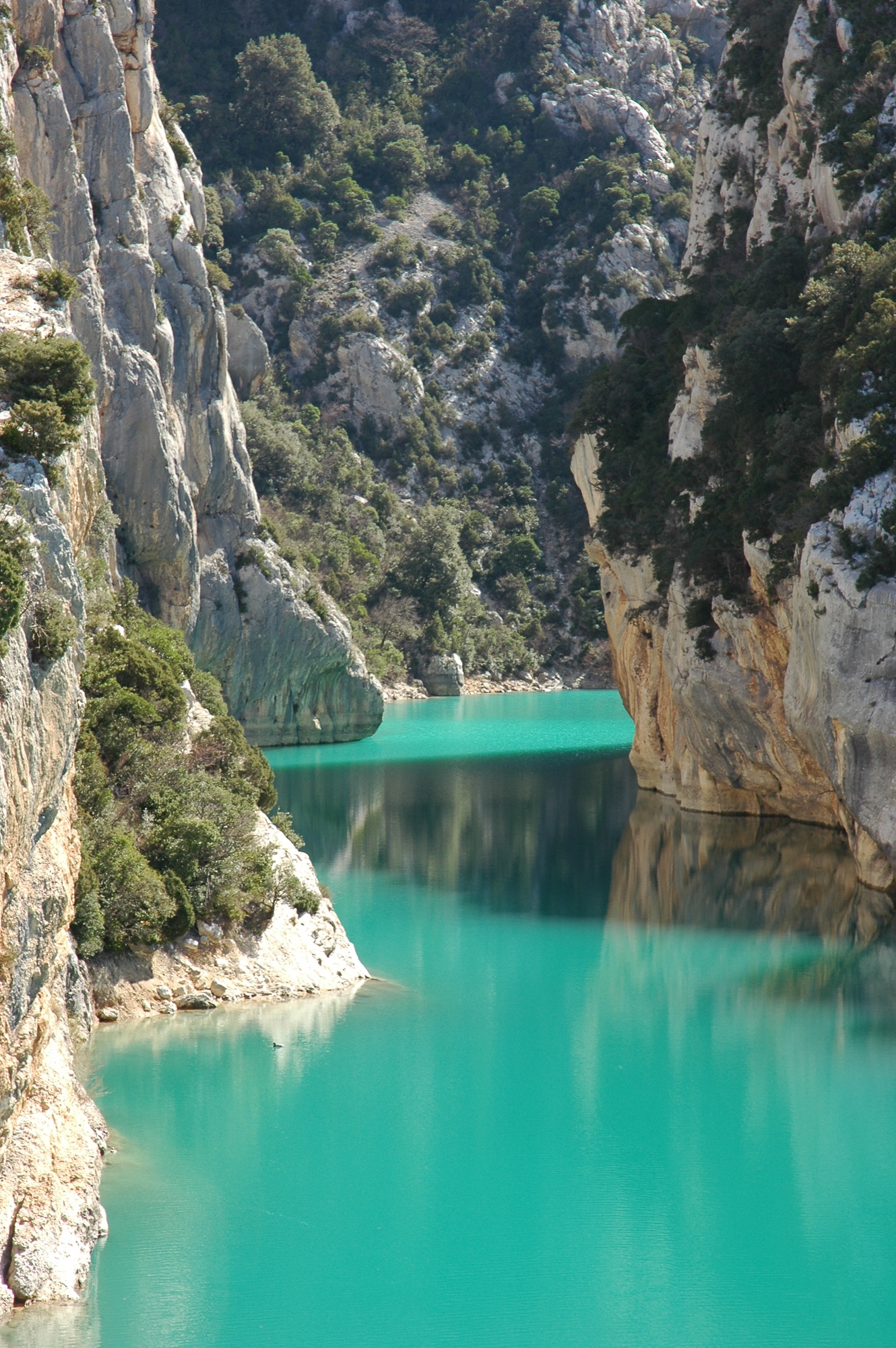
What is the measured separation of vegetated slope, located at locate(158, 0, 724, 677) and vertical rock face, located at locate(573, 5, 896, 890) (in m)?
44.7

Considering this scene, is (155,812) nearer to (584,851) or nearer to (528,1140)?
(528,1140)

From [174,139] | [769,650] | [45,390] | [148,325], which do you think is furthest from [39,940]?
[174,139]

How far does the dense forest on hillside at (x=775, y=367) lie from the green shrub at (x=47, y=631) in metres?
17.4

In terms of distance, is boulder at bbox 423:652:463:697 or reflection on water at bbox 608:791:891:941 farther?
boulder at bbox 423:652:463:697

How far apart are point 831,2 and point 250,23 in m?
85.2

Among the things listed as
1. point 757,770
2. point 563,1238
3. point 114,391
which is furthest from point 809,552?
point 114,391

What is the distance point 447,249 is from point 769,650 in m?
77.9

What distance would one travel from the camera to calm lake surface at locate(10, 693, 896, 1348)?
11.2 metres

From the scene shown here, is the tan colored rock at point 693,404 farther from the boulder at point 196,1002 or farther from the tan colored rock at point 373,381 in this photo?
the tan colored rock at point 373,381

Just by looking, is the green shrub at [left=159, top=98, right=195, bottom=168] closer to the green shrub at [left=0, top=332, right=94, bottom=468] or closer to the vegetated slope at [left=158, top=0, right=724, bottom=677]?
the vegetated slope at [left=158, top=0, right=724, bottom=677]

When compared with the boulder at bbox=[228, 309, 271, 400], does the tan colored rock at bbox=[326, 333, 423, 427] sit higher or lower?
higher

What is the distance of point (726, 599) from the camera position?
33.2 meters

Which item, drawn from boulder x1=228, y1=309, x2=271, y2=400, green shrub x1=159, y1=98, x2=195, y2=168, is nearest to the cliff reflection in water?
green shrub x1=159, y1=98, x2=195, y2=168

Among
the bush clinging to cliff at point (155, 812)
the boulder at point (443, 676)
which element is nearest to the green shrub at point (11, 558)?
the bush clinging to cliff at point (155, 812)
